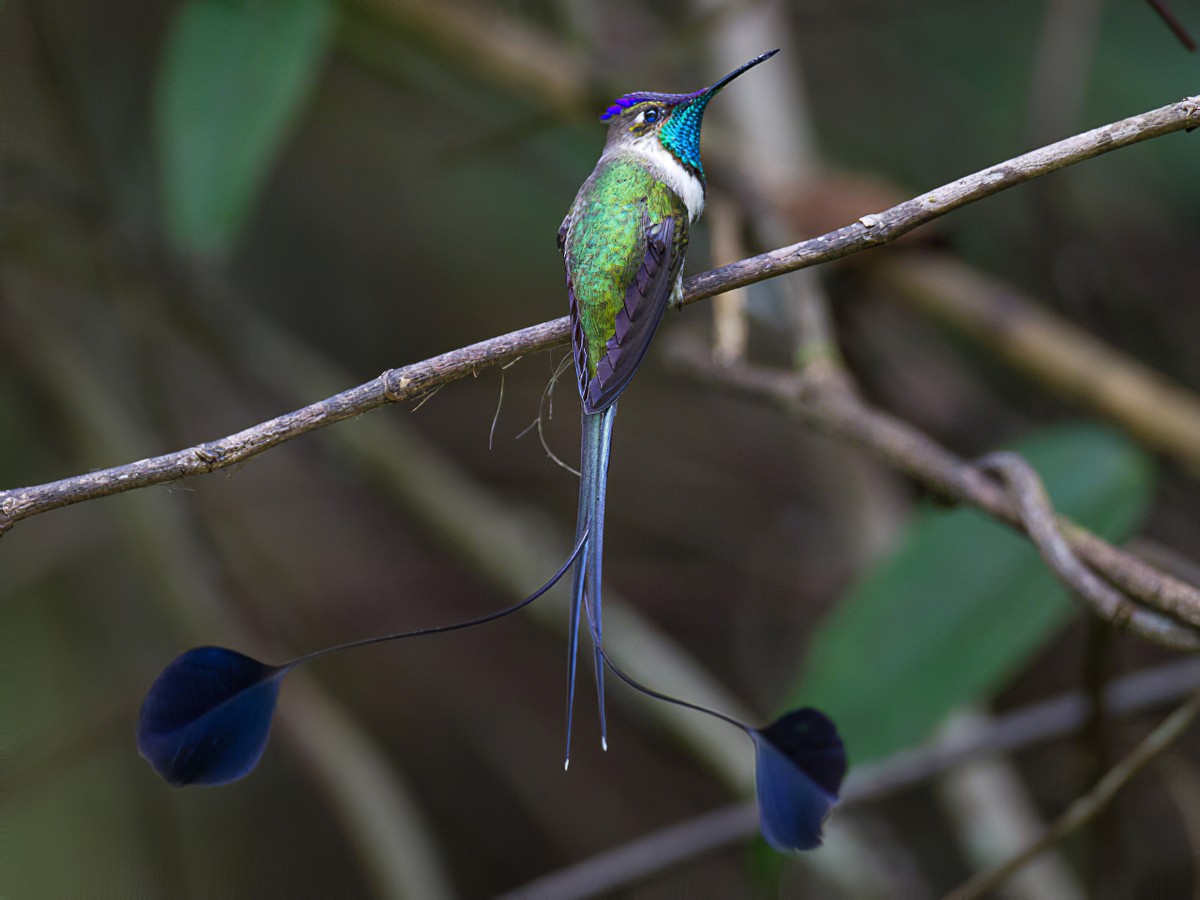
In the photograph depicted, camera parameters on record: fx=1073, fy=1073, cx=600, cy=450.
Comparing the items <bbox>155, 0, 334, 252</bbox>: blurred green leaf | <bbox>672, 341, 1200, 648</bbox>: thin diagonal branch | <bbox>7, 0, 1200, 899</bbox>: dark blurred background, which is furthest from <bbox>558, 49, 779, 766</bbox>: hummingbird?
<bbox>155, 0, 334, 252</bbox>: blurred green leaf

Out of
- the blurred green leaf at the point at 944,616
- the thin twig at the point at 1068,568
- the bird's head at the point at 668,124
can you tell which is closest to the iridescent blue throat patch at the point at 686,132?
the bird's head at the point at 668,124

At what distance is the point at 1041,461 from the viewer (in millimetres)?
1494

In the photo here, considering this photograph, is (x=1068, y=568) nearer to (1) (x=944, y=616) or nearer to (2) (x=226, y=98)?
(1) (x=944, y=616)

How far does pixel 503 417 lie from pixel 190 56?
121 centimetres

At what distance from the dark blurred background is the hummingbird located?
1.61ft

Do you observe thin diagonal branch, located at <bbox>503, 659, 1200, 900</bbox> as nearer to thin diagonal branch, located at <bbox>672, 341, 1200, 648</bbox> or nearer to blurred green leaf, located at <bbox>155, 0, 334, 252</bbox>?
thin diagonal branch, located at <bbox>672, 341, 1200, 648</bbox>

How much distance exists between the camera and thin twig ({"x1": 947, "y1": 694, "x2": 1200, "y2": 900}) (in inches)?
37.2

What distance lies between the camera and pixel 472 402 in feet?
8.64

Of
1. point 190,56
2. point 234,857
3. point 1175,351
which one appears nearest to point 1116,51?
point 1175,351

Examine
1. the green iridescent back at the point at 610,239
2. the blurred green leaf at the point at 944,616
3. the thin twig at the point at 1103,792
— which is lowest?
the thin twig at the point at 1103,792

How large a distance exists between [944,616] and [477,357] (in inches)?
31.4

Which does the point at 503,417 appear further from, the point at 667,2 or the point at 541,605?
the point at 667,2

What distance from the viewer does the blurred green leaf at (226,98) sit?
4.68ft

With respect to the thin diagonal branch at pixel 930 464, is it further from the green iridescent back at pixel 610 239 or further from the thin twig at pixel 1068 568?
the green iridescent back at pixel 610 239
